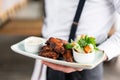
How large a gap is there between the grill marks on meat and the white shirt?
125 millimetres

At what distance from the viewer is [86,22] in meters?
1.02

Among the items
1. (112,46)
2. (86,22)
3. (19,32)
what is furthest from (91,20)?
(19,32)

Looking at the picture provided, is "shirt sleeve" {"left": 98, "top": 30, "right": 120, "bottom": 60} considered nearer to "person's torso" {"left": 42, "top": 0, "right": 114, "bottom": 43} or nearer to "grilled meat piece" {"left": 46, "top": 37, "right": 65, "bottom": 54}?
"person's torso" {"left": 42, "top": 0, "right": 114, "bottom": 43}

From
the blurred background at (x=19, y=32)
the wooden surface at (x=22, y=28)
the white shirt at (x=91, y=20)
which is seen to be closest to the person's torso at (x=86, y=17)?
the white shirt at (x=91, y=20)

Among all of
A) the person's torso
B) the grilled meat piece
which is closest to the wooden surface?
the person's torso

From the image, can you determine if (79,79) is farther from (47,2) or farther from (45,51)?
(47,2)

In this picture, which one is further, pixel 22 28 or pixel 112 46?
pixel 22 28

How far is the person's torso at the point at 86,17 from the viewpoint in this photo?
1.01 metres

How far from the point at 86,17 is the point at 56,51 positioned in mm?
188

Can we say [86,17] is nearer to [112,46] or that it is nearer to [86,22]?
[86,22]

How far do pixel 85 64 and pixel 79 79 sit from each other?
0.22 meters

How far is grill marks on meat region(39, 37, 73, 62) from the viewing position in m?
0.89

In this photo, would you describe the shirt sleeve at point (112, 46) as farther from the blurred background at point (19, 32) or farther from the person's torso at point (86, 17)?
the blurred background at point (19, 32)

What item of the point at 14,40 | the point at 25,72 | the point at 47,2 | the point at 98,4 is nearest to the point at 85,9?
the point at 98,4
